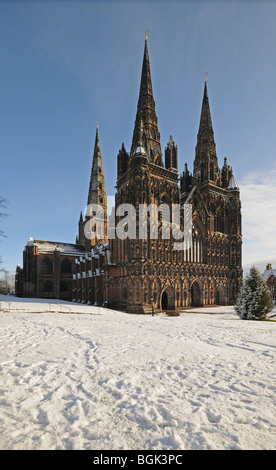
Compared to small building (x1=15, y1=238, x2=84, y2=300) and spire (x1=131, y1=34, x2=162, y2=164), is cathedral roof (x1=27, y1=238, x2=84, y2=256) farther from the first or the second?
spire (x1=131, y1=34, x2=162, y2=164)

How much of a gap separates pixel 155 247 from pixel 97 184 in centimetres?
3042

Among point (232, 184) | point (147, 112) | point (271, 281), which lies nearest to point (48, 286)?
point (147, 112)

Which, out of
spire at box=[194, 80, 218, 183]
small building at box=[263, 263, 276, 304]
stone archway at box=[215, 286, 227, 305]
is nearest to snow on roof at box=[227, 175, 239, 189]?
spire at box=[194, 80, 218, 183]

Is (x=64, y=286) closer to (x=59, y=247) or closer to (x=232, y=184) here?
(x=59, y=247)

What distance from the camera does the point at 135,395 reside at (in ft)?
13.2

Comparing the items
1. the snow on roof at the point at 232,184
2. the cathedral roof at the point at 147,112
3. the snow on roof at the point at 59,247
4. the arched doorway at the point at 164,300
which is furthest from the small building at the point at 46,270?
the snow on roof at the point at 232,184

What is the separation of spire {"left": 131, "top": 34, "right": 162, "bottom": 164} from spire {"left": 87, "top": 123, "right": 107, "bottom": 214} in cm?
2153

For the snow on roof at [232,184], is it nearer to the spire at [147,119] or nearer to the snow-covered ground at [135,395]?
the spire at [147,119]

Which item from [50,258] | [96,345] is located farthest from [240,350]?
[50,258]

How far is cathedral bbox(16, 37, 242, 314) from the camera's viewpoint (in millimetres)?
28906

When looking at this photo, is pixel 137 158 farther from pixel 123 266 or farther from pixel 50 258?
pixel 50 258

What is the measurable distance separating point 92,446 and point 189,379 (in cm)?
254

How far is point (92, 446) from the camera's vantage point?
9.13ft

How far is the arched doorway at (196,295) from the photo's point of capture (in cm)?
3519
